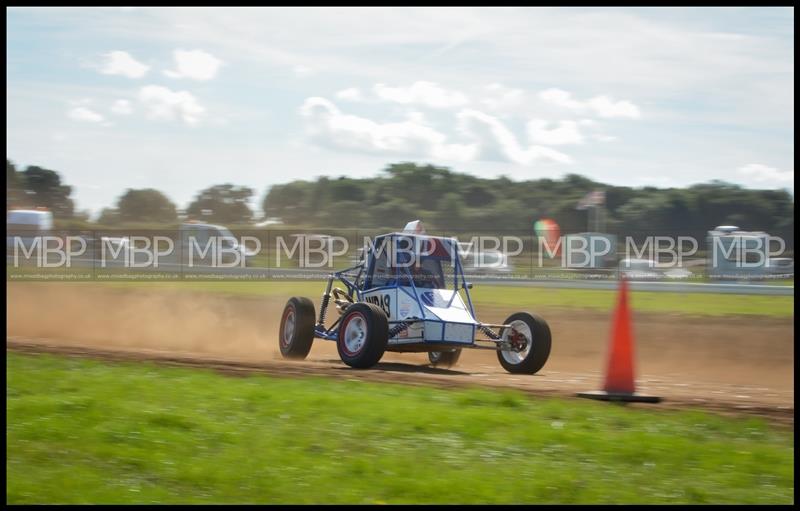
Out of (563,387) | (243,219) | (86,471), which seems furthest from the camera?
(243,219)

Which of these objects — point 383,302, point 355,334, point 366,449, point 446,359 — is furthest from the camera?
point 446,359

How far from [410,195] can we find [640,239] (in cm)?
1701

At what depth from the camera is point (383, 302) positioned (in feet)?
43.0

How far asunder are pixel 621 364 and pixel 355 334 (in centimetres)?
421

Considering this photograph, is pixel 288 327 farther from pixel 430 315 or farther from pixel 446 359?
pixel 430 315

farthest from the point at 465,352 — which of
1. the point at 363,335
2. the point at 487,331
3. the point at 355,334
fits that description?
the point at 363,335

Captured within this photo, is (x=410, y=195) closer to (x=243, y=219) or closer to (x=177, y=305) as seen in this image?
(x=243, y=219)

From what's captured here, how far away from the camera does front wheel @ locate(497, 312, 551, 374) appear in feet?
41.0

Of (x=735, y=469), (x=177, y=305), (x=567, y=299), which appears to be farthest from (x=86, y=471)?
(x=567, y=299)

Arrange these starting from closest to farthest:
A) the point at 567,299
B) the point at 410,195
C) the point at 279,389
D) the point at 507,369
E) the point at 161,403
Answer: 1. the point at 161,403
2. the point at 279,389
3. the point at 507,369
4. the point at 567,299
5. the point at 410,195

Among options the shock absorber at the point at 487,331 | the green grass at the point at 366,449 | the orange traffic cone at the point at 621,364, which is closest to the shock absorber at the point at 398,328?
the shock absorber at the point at 487,331

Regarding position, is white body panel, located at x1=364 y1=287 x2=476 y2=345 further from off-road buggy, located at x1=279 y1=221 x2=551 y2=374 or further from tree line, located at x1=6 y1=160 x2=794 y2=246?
tree line, located at x1=6 y1=160 x2=794 y2=246

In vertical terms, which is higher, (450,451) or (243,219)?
(243,219)

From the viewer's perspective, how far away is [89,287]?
25438 millimetres
